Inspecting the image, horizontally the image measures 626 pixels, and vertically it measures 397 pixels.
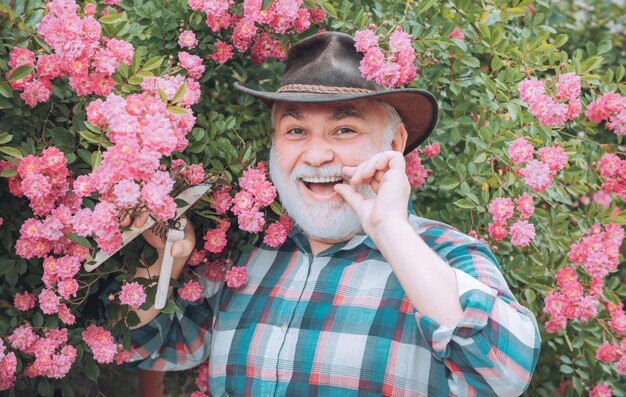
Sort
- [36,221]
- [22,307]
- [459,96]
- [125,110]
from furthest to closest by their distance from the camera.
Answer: [459,96] < [22,307] < [36,221] < [125,110]

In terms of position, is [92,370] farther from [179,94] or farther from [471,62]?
[471,62]

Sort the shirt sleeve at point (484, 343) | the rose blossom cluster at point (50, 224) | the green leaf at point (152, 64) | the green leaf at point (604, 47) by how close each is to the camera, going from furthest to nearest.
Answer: the green leaf at point (604, 47) → the green leaf at point (152, 64) → the rose blossom cluster at point (50, 224) → the shirt sleeve at point (484, 343)

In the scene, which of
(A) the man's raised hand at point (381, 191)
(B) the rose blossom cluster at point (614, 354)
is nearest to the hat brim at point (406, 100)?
(A) the man's raised hand at point (381, 191)

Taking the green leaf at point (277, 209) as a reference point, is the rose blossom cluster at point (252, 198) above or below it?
above

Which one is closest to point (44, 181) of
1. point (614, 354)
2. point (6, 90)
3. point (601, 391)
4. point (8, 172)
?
point (8, 172)

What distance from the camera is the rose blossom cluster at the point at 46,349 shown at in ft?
7.13

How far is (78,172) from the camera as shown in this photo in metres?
2.18

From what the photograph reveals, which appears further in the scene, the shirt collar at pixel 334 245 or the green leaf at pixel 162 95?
the shirt collar at pixel 334 245

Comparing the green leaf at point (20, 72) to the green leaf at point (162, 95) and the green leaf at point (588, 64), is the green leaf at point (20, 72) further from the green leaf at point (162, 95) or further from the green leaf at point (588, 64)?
the green leaf at point (588, 64)

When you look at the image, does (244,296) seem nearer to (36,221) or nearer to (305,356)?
(305,356)

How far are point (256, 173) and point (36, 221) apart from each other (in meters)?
0.64

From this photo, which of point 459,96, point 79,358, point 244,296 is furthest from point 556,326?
point 79,358

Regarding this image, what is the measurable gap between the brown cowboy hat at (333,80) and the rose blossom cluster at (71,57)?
0.45 metres

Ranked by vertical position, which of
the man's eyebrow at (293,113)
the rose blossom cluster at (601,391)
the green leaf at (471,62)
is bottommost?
the rose blossom cluster at (601,391)
